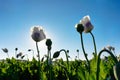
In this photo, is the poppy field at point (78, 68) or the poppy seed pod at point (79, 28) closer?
the poppy field at point (78, 68)

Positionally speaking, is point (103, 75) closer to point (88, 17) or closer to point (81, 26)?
point (81, 26)

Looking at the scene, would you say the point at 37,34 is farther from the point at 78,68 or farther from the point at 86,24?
the point at 78,68

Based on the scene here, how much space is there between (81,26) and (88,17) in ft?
1.26

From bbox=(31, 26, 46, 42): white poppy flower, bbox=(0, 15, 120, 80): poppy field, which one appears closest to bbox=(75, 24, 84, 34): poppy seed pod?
bbox=(0, 15, 120, 80): poppy field

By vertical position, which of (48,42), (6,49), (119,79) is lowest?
(119,79)

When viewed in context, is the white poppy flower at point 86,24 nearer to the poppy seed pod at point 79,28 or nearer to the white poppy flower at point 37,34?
the poppy seed pod at point 79,28

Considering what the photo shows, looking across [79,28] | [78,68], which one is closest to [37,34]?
[79,28]

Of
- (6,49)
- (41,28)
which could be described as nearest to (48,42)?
(41,28)

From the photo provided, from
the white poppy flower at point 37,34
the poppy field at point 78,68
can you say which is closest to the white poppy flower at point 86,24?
the poppy field at point 78,68

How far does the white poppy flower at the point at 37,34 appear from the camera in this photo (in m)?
4.57

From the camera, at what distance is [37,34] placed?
461 cm

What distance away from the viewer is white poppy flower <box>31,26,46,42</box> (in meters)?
4.57

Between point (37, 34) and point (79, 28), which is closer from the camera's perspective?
point (79, 28)

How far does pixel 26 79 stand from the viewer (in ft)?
25.8
